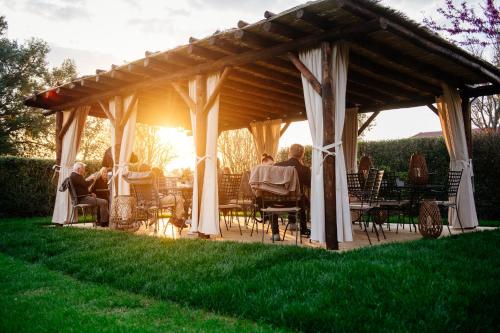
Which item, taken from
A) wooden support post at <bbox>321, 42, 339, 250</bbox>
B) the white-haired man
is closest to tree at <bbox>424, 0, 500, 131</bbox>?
wooden support post at <bbox>321, 42, 339, 250</bbox>

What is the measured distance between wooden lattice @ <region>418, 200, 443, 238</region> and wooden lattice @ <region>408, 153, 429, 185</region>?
1.16 ft

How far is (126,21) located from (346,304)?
6940 mm

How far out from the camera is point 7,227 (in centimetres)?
898

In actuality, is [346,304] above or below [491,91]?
below

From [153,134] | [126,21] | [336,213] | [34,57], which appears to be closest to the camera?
[336,213]

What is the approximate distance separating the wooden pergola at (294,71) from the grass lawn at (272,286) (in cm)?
136

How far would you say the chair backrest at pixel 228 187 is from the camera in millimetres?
7961

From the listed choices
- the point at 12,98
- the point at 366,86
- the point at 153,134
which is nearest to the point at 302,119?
the point at 366,86

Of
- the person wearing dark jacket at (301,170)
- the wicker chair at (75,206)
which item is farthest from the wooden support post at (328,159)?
the wicker chair at (75,206)

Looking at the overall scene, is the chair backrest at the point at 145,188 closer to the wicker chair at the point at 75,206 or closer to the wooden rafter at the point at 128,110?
the wicker chair at the point at 75,206

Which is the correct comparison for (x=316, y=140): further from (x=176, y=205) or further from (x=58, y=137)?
(x=58, y=137)

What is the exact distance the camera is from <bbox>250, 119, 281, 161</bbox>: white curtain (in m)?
12.6

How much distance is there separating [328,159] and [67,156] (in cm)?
721

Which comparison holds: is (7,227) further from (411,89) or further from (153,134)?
(153,134)
